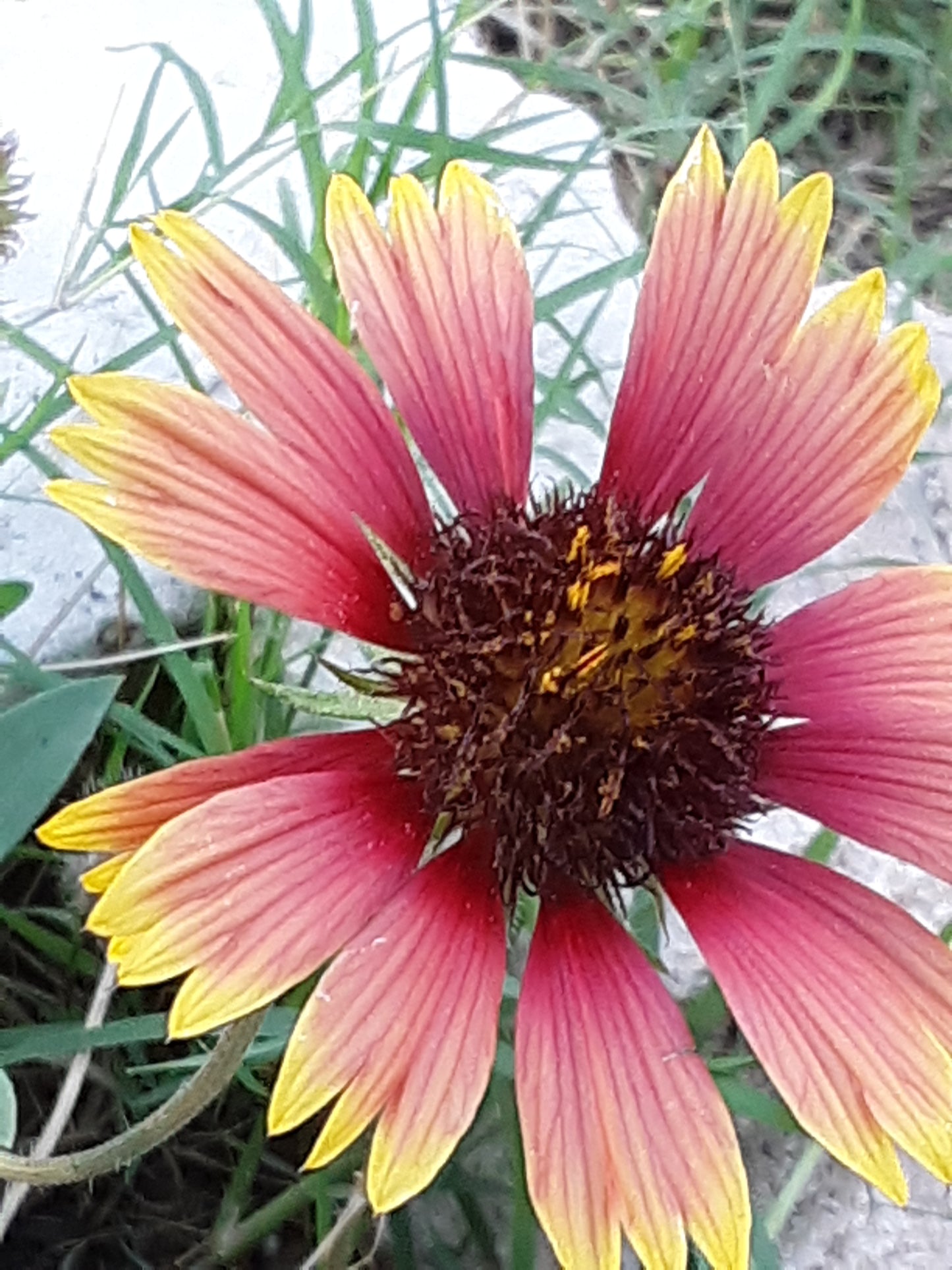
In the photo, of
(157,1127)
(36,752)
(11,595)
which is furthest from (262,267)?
(157,1127)

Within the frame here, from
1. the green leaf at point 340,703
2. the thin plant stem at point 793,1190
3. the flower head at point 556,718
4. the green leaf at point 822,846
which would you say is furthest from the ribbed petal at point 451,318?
the thin plant stem at point 793,1190

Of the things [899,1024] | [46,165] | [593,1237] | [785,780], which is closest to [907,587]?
[785,780]

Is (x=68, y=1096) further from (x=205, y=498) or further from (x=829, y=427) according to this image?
(x=829, y=427)

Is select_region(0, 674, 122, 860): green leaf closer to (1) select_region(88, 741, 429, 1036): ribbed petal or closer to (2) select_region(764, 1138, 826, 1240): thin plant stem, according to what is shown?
(1) select_region(88, 741, 429, 1036): ribbed petal

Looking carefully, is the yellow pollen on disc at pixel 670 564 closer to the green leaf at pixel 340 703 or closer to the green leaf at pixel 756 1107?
the green leaf at pixel 340 703

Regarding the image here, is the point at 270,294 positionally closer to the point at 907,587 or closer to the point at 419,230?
the point at 419,230

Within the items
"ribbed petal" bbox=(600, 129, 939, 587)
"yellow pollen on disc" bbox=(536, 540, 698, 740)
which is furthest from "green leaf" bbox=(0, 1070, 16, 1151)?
"ribbed petal" bbox=(600, 129, 939, 587)

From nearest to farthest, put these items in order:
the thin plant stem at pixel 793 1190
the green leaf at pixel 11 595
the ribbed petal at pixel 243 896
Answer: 1. the ribbed petal at pixel 243 896
2. the green leaf at pixel 11 595
3. the thin plant stem at pixel 793 1190
